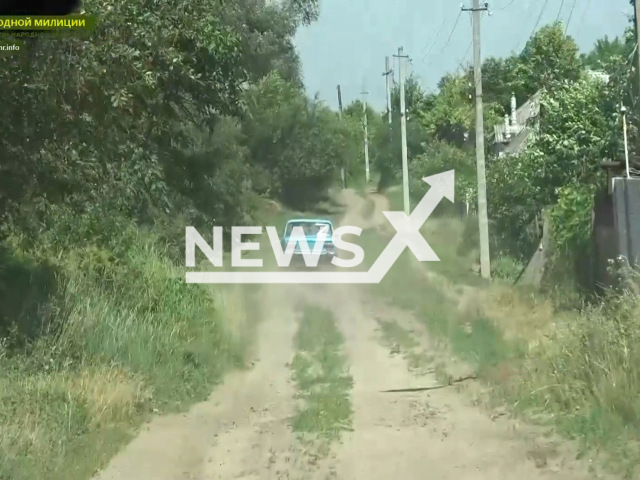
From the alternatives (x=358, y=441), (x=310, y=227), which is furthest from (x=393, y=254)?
(x=358, y=441)

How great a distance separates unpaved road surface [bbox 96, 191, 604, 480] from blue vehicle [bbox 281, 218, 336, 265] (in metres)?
9.77

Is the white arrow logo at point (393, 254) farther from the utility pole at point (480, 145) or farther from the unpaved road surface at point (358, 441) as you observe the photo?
the unpaved road surface at point (358, 441)

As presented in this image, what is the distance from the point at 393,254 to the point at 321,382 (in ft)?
44.4

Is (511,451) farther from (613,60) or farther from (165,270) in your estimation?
(613,60)

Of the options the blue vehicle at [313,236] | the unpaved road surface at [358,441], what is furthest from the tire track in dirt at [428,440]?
the blue vehicle at [313,236]

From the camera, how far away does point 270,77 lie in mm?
29719

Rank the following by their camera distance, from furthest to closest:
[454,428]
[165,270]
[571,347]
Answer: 1. [165,270]
2. [571,347]
3. [454,428]

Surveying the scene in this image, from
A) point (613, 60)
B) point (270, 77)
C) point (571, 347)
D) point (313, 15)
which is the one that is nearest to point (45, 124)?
point (571, 347)

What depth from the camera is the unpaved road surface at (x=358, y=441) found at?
6.98 m

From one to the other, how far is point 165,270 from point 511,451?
25.7 ft

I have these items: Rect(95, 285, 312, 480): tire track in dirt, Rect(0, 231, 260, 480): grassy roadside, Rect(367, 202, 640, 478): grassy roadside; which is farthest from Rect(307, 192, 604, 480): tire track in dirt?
Rect(0, 231, 260, 480): grassy roadside

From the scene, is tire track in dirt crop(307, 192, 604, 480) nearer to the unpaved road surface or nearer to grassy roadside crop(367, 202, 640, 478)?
the unpaved road surface

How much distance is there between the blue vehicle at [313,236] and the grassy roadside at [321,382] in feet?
18.7

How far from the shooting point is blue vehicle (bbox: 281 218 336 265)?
21.7m
